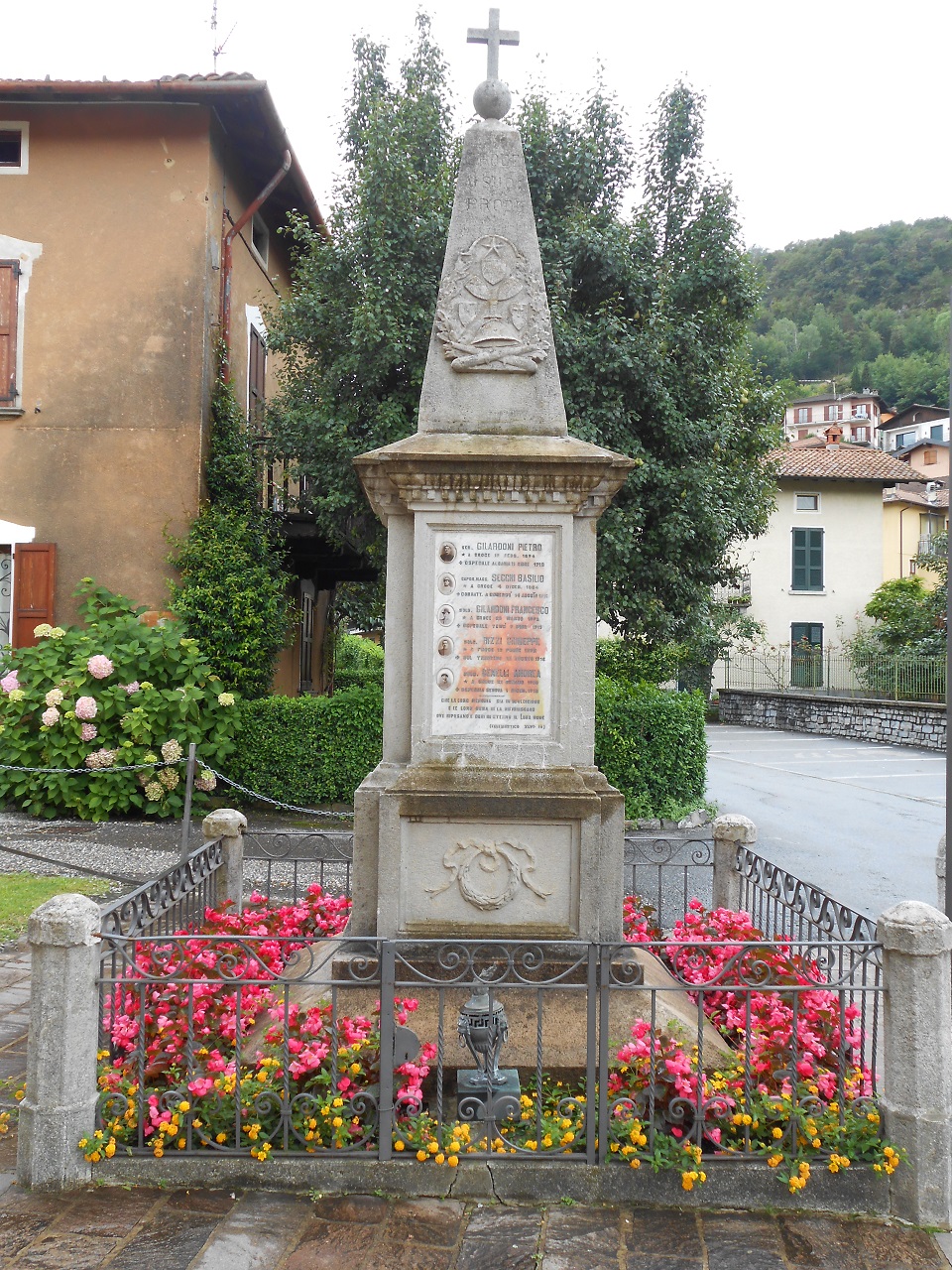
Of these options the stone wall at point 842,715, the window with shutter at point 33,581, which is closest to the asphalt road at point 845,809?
the stone wall at point 842,715

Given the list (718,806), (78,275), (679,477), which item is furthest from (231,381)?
(718,806)

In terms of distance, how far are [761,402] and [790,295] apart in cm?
7829

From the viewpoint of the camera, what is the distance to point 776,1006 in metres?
4.34

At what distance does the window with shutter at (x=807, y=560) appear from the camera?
→ 3634 cm

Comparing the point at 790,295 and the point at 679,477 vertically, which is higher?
the point at 790,295

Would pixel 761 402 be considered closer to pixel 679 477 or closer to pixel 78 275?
pixel 679 477

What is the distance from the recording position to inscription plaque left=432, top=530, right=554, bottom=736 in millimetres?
4418

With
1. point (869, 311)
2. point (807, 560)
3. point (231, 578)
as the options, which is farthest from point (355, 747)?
point (869, 311)

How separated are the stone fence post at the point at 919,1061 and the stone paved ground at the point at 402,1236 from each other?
142 mm

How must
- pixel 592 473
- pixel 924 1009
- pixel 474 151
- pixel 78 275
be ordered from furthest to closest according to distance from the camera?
pixel 78 275 → pixel 474 151 → pixel 592 473 → pixel 924 1009

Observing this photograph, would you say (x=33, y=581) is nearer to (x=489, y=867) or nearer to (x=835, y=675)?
(x=489, y=867)

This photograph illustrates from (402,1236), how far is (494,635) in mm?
2306

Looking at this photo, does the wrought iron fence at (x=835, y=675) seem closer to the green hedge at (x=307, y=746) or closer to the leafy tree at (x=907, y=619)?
the leafy tree at (x=907, y=619)

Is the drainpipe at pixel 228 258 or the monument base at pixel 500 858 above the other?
Answer: the drainpipe at pixel 228 258
